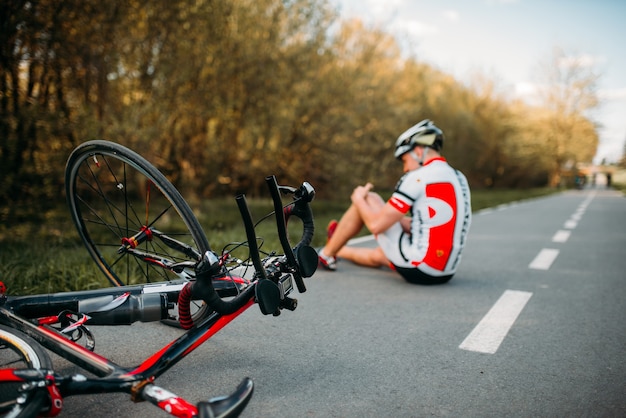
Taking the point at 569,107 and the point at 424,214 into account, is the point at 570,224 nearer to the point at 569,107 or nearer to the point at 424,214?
the point at 424,214

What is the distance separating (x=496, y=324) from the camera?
11.9ft

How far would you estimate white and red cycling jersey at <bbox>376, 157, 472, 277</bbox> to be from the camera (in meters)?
4.38

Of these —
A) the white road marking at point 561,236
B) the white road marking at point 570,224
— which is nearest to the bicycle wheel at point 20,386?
the white road marking at point 561,236

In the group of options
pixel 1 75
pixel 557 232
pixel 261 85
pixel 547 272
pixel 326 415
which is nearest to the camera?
pixel 326 415

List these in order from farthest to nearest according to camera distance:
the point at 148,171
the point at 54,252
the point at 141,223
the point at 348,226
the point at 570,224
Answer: the point at 570,224
the point at 54,252
the point at 348,226
the point at 141,223
the point at 148,171

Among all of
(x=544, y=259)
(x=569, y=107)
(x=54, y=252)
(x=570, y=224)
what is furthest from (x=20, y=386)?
(x=569, y=107)

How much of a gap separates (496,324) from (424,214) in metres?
1.14

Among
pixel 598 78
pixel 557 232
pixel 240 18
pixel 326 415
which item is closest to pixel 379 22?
pixel 240 18

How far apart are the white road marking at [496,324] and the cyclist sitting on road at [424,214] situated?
0.57 m

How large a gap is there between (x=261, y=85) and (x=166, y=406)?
9173 millimetres

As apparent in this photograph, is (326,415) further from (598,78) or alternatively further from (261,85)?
(598,78)

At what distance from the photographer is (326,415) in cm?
224

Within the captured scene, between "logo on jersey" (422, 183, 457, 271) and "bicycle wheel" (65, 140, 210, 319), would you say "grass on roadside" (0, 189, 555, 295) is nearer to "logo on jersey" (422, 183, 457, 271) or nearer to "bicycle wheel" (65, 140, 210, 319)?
"bicycle wheel" (65, 140, 210, 319)

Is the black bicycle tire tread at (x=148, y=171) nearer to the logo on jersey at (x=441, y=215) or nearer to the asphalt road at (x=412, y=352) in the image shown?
the asphalt road at (x=412, y=352)
